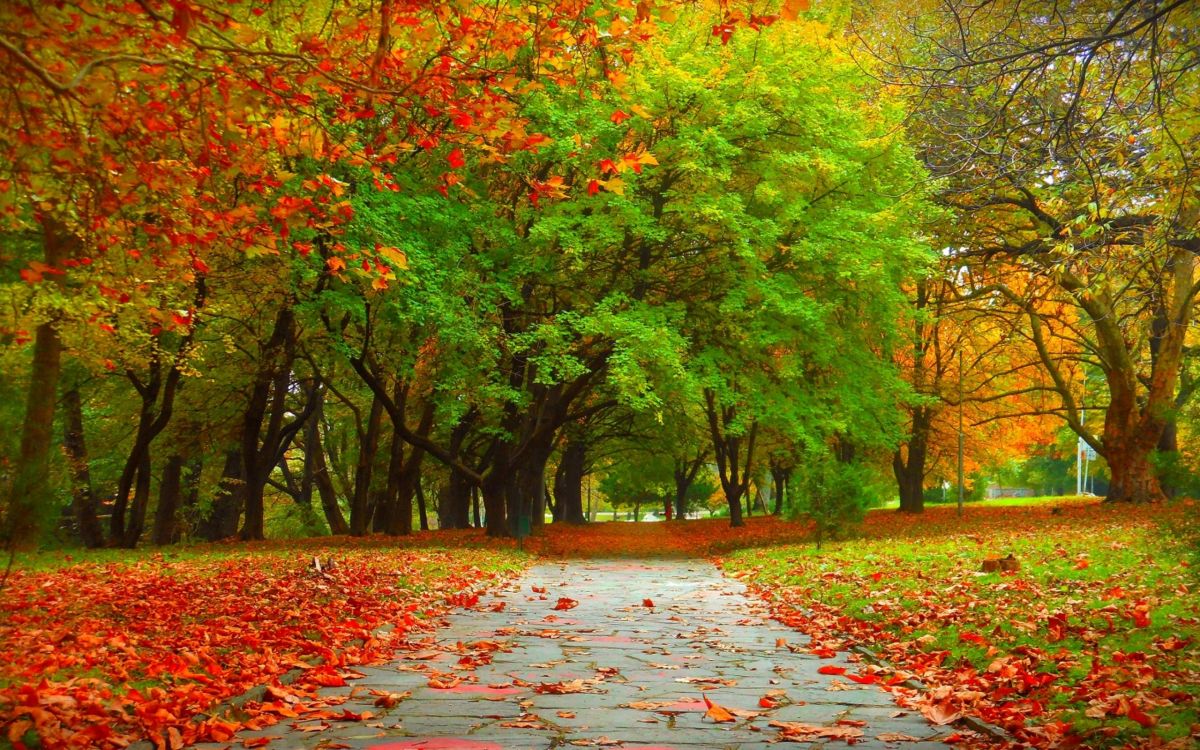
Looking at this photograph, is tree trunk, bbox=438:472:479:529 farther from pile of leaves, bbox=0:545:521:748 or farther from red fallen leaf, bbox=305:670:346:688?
red fallen leaf, bbox=305:670:346:688

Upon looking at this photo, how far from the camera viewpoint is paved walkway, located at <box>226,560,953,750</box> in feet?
17.4

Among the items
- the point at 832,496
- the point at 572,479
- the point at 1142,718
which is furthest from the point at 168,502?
the point at 1142,718

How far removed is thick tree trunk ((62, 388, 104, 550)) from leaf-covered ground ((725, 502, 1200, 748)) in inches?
615

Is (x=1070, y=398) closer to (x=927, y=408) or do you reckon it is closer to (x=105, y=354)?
(x=927, y=408)

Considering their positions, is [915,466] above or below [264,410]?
below

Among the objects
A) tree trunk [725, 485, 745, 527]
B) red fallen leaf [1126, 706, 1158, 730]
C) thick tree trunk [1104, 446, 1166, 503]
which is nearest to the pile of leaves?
red fallen leaf [1126, 706, 1158, 730]

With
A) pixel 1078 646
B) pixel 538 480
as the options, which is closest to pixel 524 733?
pixel 1078 646

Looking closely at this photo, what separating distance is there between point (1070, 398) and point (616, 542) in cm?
1394

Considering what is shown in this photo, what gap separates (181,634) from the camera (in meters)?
7.99

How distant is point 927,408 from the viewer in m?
33.5

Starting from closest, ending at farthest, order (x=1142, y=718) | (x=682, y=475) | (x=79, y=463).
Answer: (x=1142, y=718)
(x=79, y=463)
(x=682, y=475)

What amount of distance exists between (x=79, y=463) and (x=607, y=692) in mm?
18429

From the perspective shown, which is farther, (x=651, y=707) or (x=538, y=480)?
(x=538, y=480)

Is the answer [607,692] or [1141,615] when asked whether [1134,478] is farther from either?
[607,692]
